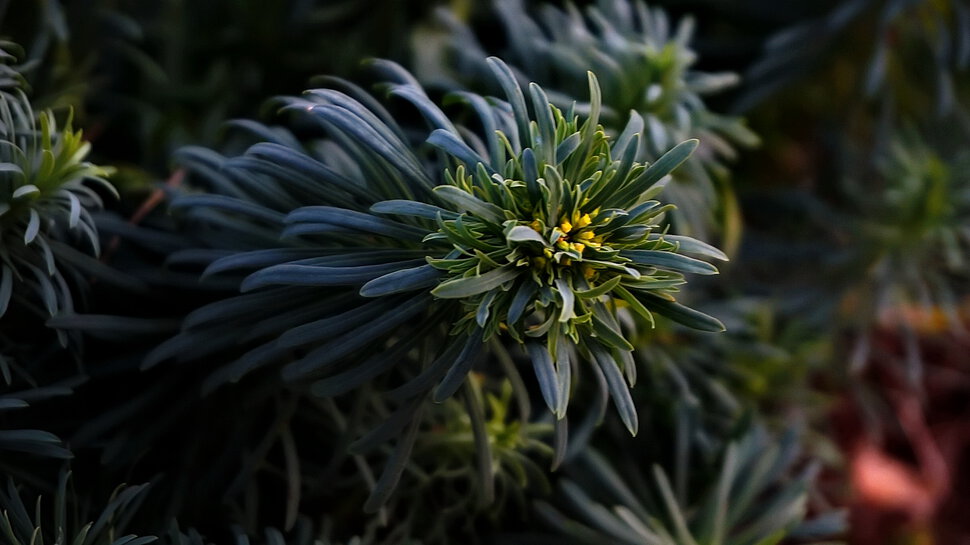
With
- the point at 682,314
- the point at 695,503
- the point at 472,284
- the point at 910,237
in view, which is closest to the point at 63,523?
the point at 472,284

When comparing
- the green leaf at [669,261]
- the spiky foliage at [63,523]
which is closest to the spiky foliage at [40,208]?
the spiky foliage at [63,523]

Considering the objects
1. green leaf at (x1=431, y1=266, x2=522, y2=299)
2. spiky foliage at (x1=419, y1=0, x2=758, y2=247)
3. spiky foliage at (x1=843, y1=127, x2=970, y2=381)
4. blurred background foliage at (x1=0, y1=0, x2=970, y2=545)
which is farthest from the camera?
spiky foliage at (x1=843, y1=127, x2=970, y2=381)

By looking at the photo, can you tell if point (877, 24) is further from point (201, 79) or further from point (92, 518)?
point (92, 518)

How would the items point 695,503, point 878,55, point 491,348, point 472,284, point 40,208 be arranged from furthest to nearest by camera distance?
1. point 878,55
2. point 695,503
3. point 491,348
4. point 40,208
5. point 472,284

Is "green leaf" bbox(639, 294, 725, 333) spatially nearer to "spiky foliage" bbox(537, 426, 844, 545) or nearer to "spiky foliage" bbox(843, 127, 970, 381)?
"spiky foliage" bbox(537, 426, 844, 545)

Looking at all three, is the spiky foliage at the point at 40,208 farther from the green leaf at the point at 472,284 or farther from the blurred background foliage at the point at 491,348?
the green leaf at the point at 472,284

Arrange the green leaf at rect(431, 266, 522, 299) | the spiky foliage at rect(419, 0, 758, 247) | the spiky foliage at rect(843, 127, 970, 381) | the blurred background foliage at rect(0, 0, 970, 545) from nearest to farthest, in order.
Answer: the green leaf at rect(431, 266, 522, 299) → the blurred background foliage at rect(0, 0, 970, 545) → the spiky foliage at rect(419, 0, 758, 247) → the spiky foliage at rect(843, 127, 970, 381)

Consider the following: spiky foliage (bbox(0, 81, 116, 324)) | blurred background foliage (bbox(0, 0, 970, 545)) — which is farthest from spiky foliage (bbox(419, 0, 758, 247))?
spiky foliage (bbox(0, 81, 116, 324))

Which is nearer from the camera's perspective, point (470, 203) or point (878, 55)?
point (470, 203)

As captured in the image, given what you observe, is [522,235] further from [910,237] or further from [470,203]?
[910,237]
